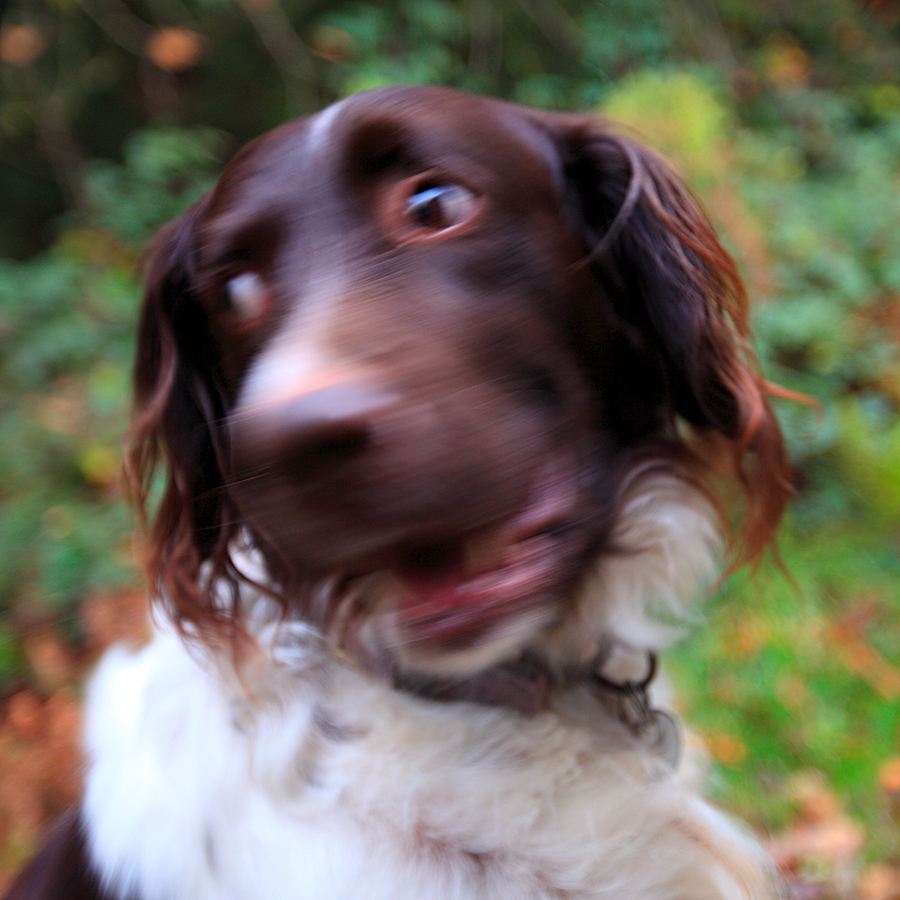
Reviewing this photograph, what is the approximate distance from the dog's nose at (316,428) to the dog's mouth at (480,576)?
22cm

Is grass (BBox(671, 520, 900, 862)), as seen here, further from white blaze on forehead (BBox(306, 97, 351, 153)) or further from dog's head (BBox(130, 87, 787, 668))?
white blaze on forehead (BBox(306, 97, 351, 153))

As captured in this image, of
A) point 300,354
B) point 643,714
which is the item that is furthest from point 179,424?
point 643,714

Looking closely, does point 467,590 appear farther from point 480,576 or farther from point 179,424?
point 179,424

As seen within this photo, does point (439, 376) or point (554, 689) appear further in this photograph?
point (554, 689)

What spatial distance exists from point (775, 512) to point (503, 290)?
2.32 feet

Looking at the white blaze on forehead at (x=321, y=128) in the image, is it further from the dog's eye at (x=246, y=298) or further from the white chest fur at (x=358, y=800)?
the white chest fur at (x=358, y=800)

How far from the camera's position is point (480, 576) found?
1.11 m

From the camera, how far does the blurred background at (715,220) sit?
7.98 feet

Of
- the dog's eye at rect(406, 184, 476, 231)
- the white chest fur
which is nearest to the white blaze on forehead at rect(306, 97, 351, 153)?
the dog's eye at rect(406, 184, 476, 231)

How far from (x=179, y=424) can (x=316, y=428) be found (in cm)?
73

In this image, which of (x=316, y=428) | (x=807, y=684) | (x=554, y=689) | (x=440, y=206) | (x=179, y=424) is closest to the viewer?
(x=316, y=428)

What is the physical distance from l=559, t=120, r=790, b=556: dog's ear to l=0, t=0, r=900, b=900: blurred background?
3.98 feet

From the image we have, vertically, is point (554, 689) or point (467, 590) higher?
point (467, 590)

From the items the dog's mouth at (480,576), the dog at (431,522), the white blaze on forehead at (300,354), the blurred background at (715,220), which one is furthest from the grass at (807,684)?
the white blaze on forehead at (300,354)
